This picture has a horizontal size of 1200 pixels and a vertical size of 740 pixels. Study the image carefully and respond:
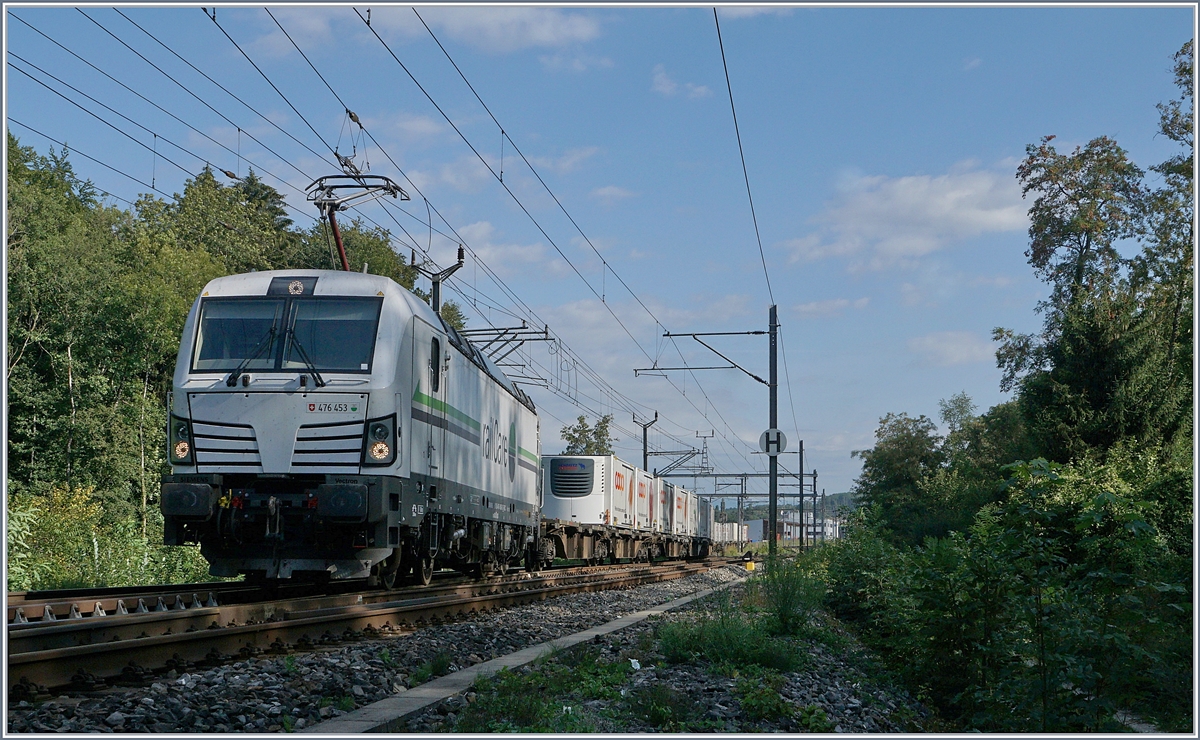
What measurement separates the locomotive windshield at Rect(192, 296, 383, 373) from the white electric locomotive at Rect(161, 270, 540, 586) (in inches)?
0.6

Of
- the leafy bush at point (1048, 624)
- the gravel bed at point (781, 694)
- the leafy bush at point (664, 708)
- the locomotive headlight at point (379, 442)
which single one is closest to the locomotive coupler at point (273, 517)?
the locomotive headlight at point (379, 442)

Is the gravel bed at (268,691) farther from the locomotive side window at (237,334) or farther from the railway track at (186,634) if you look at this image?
the locomotive side window at (237,334)

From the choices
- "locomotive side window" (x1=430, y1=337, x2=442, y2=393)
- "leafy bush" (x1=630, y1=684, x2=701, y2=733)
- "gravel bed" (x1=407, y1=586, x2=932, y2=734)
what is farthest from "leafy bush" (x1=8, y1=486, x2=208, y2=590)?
"leafy bush" (x1=630, y1=684, x2=701, y2=733)

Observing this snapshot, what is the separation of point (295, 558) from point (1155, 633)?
9.00 meters

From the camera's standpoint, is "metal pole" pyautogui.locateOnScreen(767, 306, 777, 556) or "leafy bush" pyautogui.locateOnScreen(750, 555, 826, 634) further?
"metal pole" pyautogui.locateOnScreen(767, 306, 777, 556)

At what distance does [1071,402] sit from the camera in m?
26.8

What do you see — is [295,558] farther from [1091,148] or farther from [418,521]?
[1091,148]

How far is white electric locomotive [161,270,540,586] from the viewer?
1153 centimetres

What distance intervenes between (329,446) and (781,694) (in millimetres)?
6233

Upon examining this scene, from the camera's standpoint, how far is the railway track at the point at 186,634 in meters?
7.10

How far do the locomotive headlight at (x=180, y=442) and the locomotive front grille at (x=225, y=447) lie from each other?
74 mm

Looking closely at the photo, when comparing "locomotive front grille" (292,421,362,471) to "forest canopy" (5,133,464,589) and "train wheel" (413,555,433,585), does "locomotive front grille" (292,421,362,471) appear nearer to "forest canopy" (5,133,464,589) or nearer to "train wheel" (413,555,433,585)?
"train wheel" (413,555,433,585)

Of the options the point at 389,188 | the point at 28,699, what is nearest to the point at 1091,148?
the point at 389,188

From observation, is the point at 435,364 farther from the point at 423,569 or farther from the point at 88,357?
the point at 88,357
